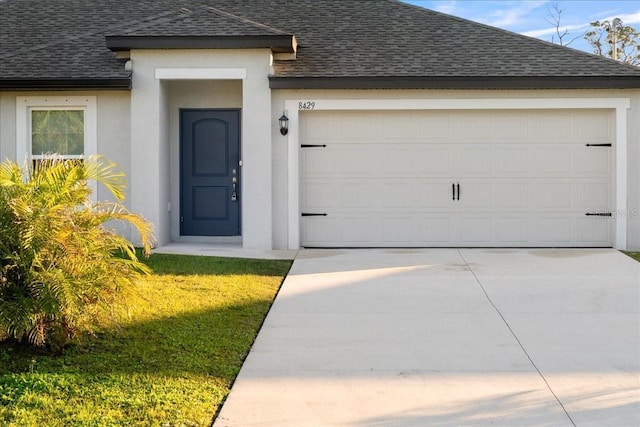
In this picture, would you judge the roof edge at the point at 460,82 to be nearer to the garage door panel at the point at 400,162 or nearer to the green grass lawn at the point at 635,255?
the garage door panel at the point at 400,162

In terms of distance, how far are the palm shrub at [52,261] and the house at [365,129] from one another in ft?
19.2

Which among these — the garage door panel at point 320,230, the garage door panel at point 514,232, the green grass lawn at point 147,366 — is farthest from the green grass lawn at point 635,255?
the green grass lawn at point 147,366

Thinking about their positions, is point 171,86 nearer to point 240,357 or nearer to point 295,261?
point 295,261

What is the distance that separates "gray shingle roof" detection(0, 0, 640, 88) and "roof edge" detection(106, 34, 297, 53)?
5 cm

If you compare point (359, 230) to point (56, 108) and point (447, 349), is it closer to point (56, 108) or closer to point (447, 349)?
point (56, 108)

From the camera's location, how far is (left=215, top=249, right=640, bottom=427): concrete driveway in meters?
4.48

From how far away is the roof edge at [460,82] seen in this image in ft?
36.9

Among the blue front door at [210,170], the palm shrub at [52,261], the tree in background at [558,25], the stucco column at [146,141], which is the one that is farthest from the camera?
the tree in background at [558,25]

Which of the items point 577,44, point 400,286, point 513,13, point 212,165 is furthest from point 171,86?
point 577,44

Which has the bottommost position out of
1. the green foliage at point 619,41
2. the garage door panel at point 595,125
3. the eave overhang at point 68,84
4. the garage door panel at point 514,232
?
the garage door panel at point 514,232

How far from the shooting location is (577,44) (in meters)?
27.3

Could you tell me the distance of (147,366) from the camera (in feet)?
17.1

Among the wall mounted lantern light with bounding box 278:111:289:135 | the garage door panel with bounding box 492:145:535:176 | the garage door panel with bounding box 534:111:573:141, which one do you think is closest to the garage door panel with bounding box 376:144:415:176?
the garage door panel with bounding box 492:145:535:176

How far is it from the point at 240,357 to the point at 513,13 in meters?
23.4
